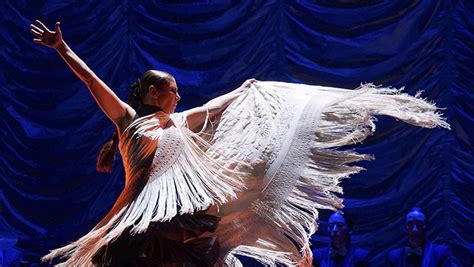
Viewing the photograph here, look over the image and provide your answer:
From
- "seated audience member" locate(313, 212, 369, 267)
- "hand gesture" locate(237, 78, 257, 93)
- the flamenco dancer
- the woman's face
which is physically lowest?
the flamenco dancer

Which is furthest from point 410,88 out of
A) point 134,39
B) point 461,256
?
point 134,39

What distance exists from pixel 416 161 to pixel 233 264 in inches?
153

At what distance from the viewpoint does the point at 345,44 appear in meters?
6.71

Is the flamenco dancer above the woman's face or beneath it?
beneath

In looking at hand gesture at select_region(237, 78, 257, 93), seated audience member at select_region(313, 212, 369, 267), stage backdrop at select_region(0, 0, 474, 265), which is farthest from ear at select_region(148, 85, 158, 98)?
stage backdrop at select_region(0, 0, 474, 265)

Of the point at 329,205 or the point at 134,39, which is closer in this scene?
the point at 329,205

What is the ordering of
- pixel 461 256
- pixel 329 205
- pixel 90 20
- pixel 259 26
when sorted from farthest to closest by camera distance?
pixel 90 20 → pixel 259 26 → pixel 461 256 → pixel 329 205

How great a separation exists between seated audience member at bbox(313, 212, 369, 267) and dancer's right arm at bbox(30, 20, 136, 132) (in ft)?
11.7

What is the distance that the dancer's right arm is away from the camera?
279 centimetres

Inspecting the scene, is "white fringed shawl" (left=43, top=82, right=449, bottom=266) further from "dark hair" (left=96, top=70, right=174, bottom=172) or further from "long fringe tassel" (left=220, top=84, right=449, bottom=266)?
"dark hair" (left=96, top=70, right=174, bottom=172)

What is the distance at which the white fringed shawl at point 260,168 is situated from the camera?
2697 mm

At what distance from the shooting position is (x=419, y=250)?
6.12 m

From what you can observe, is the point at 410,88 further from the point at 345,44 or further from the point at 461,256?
the point at 461,256

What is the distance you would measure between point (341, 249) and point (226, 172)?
370 centimetres
